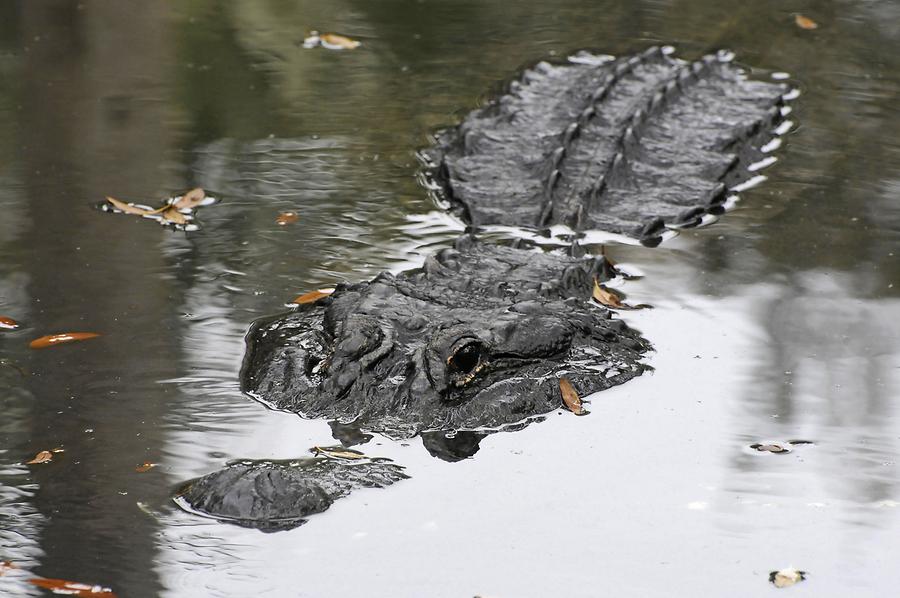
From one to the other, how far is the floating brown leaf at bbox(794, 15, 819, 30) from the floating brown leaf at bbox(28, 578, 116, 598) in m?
7.80

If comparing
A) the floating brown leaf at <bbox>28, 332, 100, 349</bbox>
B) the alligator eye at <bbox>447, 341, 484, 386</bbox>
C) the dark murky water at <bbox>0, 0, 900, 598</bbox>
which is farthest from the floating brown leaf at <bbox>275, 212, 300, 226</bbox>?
the alligator eye at <bbox>447, 341, 484, 386</bbox>

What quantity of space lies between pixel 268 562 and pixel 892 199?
185 inches

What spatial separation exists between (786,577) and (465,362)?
139 cm

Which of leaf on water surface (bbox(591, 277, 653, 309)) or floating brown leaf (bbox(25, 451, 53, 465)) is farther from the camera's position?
leaf on water surface (bbox(591, 277, 653, 309))

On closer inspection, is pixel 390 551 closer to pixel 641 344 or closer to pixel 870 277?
pixel 641 344

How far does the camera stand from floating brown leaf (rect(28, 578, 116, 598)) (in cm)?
360

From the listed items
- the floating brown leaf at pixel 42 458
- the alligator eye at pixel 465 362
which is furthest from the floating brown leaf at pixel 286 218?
the floating brown leaf at pixel 42 458

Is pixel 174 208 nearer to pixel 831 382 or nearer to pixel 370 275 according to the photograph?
pixel 370 275

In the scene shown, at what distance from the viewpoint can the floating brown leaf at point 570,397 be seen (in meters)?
4.80

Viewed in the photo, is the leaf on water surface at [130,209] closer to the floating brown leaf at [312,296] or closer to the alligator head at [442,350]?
the floating brown leaf at [312,296]

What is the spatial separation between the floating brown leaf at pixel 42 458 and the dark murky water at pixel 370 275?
0.04m

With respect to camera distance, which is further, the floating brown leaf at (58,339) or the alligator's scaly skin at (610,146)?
the alligator's scaly skin at (610,146)

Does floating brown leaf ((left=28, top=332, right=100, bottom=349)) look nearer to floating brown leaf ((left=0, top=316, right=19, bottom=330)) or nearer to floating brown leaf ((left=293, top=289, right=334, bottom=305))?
floating brown leaf ((left=0, top=316, right=19, bottom=330))

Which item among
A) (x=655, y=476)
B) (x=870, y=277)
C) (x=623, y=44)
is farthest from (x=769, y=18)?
(x=655, y=476)
